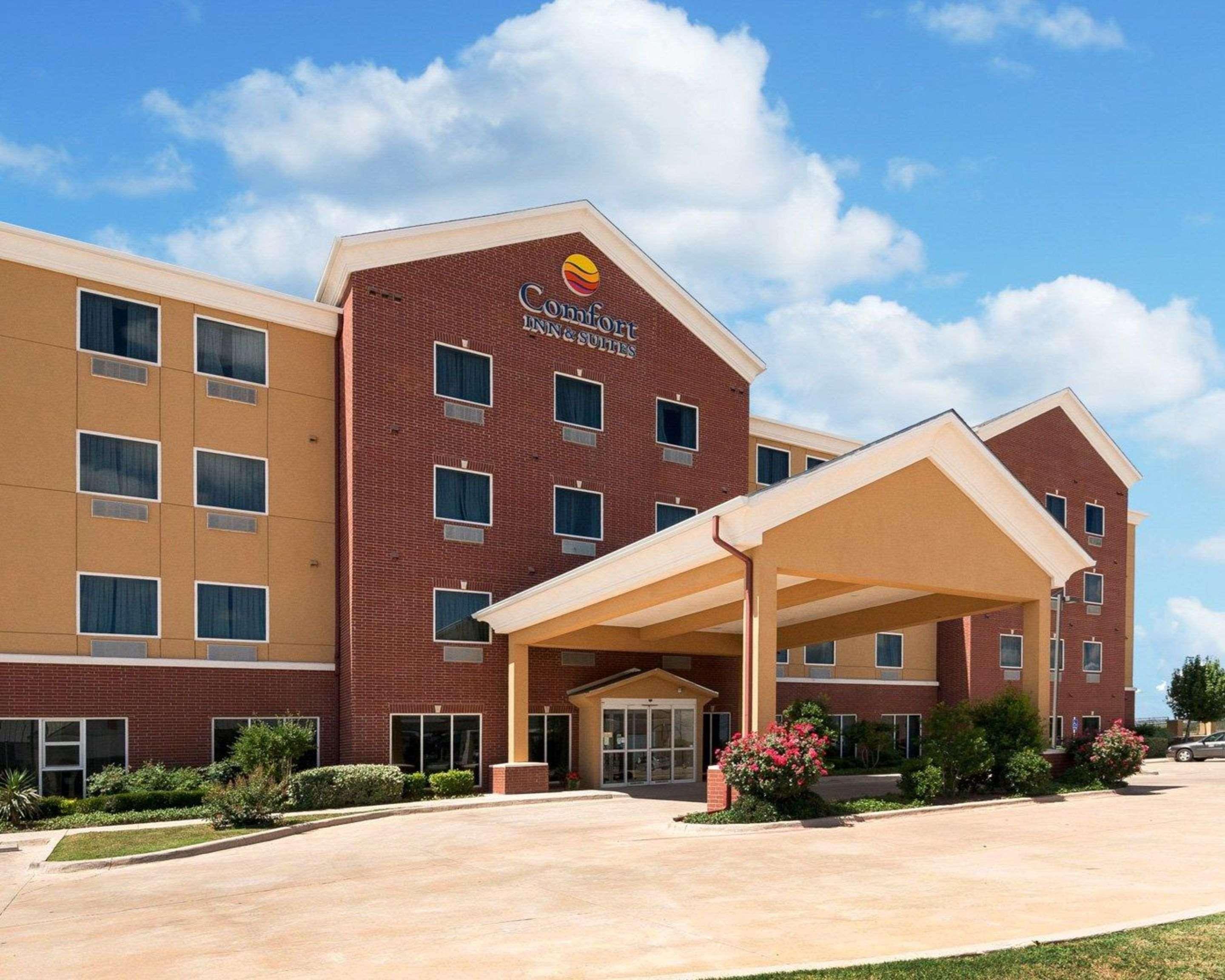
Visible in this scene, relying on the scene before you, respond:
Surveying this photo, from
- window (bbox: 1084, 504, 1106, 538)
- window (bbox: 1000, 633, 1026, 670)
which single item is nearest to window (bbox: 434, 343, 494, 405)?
window (bbox: 1000, 633, 1026, 670)

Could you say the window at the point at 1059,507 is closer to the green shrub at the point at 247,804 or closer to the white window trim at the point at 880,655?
the white window trim at the point at 880,655

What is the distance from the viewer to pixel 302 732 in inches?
1001

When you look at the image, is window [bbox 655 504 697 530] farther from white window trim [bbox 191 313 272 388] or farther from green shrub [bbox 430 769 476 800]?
white window trim [bbox 191 313 272 388]

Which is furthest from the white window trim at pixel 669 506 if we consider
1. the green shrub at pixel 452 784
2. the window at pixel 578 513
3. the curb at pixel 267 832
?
the green shrub at pixel 452 784

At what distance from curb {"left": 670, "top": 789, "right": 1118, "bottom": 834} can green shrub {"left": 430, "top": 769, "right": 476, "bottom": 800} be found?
324 inches

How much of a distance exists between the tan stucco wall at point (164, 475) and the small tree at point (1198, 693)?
46692mm

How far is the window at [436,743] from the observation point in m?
27.4

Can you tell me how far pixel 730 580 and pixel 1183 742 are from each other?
4083 cm

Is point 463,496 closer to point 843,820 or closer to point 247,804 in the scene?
point 247,804

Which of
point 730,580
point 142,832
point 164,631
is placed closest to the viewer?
point 142,832

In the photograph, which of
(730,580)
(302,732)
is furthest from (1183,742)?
(302,732)

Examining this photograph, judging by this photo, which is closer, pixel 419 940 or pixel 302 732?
pixel 419 940

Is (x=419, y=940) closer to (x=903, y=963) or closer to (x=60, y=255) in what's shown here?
(x=903, y=963)

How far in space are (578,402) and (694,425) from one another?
14.4 feet
